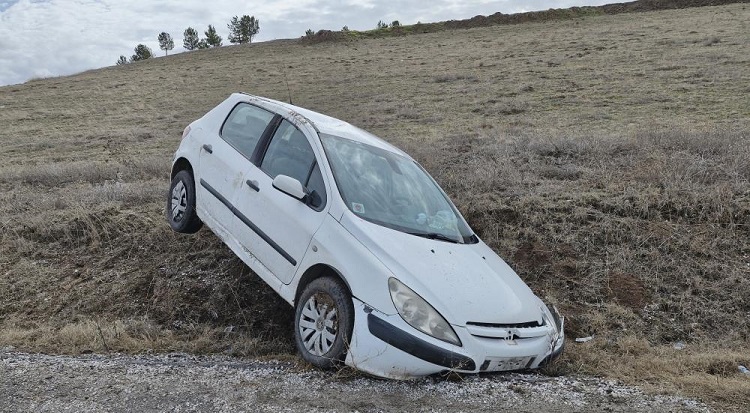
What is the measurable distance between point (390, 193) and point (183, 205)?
2515mm

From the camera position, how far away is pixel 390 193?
15.4 ft

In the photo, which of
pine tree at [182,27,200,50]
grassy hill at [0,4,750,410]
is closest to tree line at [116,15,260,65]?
pine tree at [182,27,200,50]

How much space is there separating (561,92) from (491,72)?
556 cm

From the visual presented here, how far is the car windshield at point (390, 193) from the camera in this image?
14.4 ft

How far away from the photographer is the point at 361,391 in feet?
11.7

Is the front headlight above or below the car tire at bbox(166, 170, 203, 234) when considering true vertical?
below

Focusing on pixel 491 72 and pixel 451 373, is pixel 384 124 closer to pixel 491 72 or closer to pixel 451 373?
pixel 491 72

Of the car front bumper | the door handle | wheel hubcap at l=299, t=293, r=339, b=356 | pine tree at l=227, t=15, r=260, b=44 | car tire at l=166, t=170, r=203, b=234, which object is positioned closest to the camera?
the car front bumper

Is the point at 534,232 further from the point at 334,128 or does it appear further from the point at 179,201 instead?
the point at 179,201

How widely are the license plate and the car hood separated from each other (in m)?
0.24

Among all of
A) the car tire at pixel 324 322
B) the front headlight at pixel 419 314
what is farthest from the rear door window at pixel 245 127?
the front headlight at pixel 419 314

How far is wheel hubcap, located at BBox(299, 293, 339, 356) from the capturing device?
12.8 feet

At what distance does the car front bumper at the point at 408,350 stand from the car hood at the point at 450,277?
17cm

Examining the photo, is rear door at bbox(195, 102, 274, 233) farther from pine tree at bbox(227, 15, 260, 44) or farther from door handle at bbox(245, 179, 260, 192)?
pine tree at bbox(227, 15, 260, 44)
